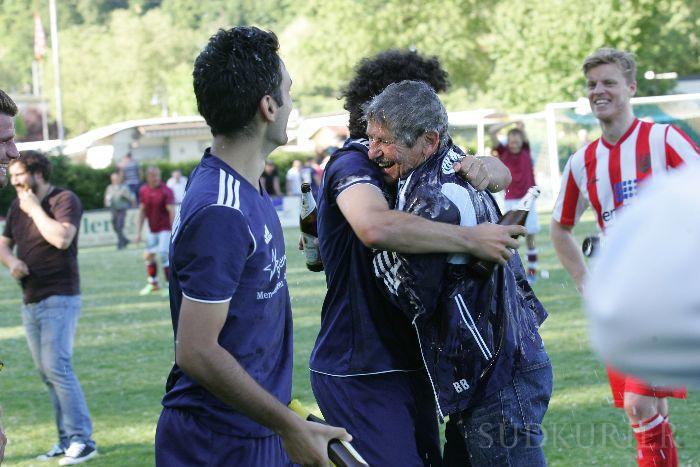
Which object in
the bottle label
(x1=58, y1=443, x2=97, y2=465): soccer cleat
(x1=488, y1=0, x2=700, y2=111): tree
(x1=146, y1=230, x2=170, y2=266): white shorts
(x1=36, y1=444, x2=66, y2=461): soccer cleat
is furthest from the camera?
(x1=488, y1=0, x2=700, y2=111): tree

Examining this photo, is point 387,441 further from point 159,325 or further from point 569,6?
point 569,6

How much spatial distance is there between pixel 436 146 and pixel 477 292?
0.56 m

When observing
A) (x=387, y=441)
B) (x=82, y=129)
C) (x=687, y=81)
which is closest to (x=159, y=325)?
(x=387, y=441)

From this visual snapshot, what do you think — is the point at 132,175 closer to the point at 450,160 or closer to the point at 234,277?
the point at 450,160

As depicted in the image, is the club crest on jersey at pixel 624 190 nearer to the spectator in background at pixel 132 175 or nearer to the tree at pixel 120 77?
the spectator in background at pixel 132 175

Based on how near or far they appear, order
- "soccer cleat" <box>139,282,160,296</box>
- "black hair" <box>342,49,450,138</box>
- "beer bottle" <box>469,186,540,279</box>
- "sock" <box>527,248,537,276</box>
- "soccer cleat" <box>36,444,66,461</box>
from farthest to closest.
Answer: "soccer cleat" <box>139,282,160,296</box> < "sock" <box>527,248,537,276</box> < "soccer cleat" <box>36,444,66,461</box> < "black hair" <box>342,49,450,138</box> < "beer bottle" <box>469,186,540,279</box>

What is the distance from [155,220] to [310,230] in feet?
42.1

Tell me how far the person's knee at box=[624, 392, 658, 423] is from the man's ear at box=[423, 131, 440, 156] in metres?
2.35

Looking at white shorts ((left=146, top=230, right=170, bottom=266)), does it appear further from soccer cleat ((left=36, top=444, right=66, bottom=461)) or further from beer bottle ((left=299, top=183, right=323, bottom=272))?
beer bottle ((left=299, top=183, right=323, bottom=272))

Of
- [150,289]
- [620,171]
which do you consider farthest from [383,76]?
[150,289]

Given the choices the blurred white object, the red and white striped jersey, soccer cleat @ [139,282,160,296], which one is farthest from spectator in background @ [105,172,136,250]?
the blurred white object

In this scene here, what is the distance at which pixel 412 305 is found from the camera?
365cm

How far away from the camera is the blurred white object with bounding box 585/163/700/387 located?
1.26 metres

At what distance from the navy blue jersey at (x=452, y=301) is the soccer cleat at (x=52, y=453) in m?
4.28
